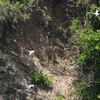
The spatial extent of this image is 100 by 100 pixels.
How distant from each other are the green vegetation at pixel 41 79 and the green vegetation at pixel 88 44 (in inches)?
26.4

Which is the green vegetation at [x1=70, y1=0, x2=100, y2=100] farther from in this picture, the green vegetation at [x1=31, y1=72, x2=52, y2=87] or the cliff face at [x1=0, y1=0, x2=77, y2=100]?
the green vegetation at [x1=31, y1=72, x2=52, y2=87]

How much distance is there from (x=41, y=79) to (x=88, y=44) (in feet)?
4.02

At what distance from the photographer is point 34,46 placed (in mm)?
8438

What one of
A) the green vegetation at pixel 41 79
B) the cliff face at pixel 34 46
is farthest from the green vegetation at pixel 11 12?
the green vegetation at pixel 41 79

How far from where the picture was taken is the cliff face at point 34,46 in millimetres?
7531

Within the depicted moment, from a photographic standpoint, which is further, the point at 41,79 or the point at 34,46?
the point at 34,46

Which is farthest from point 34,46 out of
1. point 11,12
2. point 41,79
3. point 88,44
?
point 88,44

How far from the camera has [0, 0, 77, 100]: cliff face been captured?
7.53 meters

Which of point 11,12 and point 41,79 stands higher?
point 11,12

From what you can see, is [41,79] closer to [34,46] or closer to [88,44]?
[34,46]

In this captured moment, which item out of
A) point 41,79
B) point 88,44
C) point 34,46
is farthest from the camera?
point 34,46

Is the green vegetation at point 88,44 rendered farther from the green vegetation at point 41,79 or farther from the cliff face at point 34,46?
the green vegetation at point 41,79

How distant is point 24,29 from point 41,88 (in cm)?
146

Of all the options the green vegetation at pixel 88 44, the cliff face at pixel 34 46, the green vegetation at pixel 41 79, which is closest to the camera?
the cliff face at pixel 34 46
